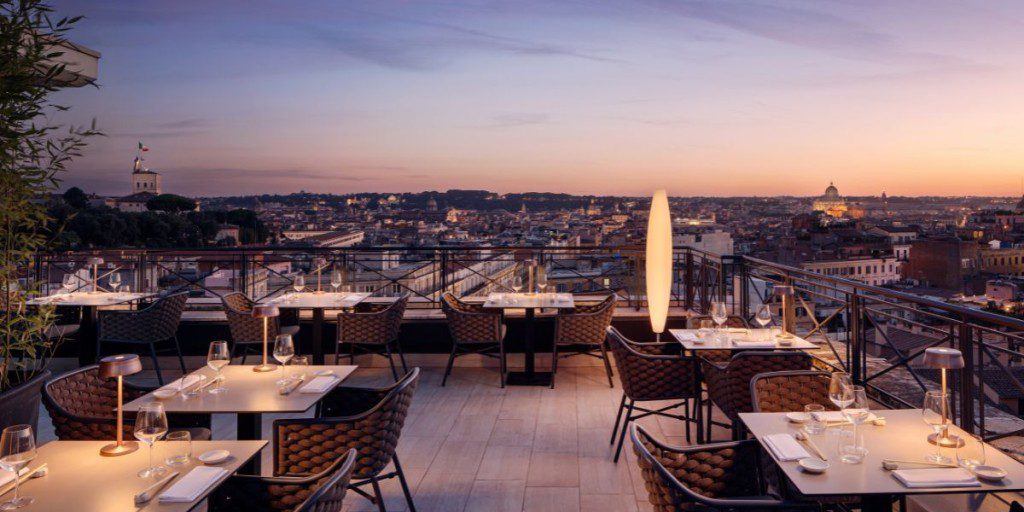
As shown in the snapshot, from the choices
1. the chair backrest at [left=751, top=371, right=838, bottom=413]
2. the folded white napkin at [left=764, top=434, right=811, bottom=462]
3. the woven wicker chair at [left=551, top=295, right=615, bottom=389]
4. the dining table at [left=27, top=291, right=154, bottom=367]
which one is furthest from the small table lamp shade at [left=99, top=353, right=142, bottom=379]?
the dining table at [left=27, top=291, right=154, bottom=367]

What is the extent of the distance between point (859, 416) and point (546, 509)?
1.75 metres

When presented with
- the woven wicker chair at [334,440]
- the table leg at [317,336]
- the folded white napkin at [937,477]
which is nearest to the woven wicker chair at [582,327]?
the table leg at [317,336]

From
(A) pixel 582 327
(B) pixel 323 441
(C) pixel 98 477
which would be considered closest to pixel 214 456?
(C) pixel 98 477

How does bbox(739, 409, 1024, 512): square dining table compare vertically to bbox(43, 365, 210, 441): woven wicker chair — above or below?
above

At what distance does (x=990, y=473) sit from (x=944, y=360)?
16.1 inches

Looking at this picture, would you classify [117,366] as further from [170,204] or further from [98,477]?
[170,204]

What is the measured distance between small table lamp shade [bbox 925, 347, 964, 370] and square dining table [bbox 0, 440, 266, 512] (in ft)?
7.96

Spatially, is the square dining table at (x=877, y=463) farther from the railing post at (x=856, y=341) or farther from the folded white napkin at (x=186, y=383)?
the folded white napkin at (x=186, y=383)

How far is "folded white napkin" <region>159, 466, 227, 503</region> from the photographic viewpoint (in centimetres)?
181

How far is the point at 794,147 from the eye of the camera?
16.1 m

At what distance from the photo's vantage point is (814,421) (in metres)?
2.43

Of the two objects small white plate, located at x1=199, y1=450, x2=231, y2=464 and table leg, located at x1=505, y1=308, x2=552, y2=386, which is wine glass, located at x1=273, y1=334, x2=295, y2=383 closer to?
small white plate, located at x1=199, y1=450, x2=231, y2=464

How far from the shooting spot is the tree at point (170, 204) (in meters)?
12.7

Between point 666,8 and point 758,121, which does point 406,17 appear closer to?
point 666,8
